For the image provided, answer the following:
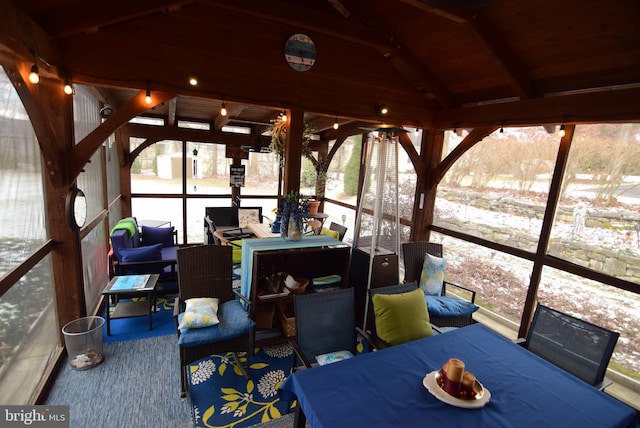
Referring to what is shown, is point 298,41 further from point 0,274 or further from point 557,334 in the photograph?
point 557,334

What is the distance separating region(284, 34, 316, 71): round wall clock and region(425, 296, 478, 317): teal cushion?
3022 mm

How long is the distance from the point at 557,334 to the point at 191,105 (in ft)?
18.8

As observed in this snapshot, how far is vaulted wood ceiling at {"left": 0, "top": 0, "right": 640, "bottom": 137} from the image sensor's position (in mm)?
2490

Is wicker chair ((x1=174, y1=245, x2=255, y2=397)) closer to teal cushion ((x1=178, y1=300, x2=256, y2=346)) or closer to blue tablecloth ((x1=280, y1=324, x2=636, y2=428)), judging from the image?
teal cushion ((x1=178, y1=300, x2=256, y2=346))

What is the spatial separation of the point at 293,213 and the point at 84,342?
2.23m

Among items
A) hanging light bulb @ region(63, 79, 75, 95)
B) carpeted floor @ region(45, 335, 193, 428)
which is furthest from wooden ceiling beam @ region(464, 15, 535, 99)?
carpeted floor @ region(45, 335, 193, 428)

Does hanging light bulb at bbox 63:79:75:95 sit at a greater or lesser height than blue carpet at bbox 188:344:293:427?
greater

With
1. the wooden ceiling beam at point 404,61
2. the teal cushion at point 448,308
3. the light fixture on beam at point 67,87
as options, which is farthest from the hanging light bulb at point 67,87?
the teal cushion at point 448,308

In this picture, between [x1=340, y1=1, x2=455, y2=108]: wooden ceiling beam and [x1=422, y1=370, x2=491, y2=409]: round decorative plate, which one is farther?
[x1=340, y1=1, x2=455, y2=108]: wooden ceiling beam

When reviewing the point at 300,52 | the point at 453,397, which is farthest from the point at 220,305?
the point at 300,52

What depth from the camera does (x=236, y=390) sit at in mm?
2650

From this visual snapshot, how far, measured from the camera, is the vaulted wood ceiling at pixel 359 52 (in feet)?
8.17

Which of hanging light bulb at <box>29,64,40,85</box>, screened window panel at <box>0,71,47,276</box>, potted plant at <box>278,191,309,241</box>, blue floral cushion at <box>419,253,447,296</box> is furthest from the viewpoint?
blue floral cushion at <box>419,253,447,296</box>

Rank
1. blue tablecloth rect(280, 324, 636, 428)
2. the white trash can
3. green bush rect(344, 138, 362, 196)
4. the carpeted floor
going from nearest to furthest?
blue tablecloth rect(280, 324, 636, 428), the carpeted floor, the white trash can, green bush rect(344, 138, 362, 196)
